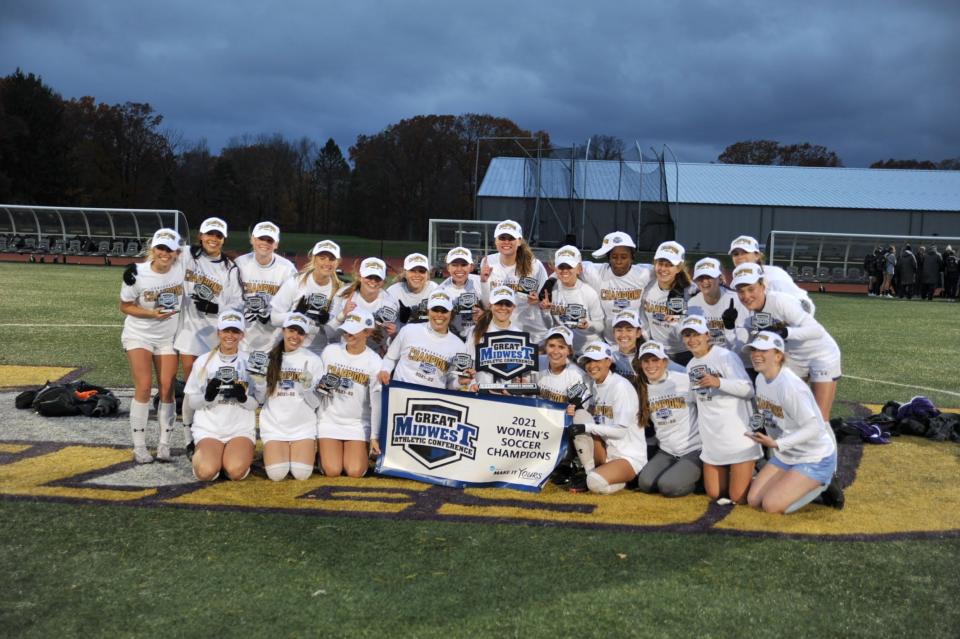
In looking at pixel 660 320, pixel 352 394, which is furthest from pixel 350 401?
pixel 660 320

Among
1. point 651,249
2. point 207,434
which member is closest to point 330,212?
point 651,249

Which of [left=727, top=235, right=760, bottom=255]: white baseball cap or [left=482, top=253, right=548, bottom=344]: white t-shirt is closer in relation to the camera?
[left=727, top=235, right=760, bottom=255]: white baseball cap

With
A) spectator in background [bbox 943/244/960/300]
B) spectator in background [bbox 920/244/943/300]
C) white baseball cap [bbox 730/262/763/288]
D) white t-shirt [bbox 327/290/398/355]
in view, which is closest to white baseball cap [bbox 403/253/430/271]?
white t-shirt [bbox 327/290/398/355]

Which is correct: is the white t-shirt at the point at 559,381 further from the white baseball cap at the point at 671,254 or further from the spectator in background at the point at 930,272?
the spectator in background at the point at 930,272

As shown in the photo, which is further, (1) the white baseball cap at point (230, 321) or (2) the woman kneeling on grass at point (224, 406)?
(1) the white baseball cap at point (230, 321)

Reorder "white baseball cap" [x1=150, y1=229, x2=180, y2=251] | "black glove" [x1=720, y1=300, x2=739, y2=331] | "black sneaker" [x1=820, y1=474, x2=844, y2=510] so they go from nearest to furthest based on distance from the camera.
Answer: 1. "black sneaker" [x1=820, y1=474, x2=844, y2=510]
2. "white baseball cap" [x1=150, y1=229, x2=180, y2=251]
3. "black glove" [x1=720, y1=300, x2=739, y2=331]

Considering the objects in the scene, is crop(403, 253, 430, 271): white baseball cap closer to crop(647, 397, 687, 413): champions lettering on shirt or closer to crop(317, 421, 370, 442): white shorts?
crop(317, 421, 370, 442): white shorts

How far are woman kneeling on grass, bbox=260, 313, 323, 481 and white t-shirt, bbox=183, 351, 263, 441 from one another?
0.14m

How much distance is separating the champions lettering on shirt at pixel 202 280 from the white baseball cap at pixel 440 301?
6.48 feet

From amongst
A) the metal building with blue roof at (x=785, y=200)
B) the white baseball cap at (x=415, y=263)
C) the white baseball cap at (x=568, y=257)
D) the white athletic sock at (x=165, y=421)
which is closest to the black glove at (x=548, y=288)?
the white baseball cap at (x=568, y=257)

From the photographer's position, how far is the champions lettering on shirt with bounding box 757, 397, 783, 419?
240 inches

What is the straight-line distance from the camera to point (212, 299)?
23.9ft

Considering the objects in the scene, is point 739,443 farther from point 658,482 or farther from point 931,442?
point 931,442

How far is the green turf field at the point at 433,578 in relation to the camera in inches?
156
